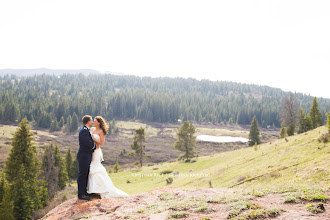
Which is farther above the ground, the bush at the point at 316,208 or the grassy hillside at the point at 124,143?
the bush at the point at 316,208

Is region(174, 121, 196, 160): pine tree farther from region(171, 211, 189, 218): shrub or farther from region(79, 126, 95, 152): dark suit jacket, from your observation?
region(171, 211, 189, 218): shrub

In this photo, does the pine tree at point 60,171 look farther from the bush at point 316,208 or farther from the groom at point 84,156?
the bush at point 316,208

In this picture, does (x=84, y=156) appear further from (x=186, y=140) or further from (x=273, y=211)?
(x=186, y=140)

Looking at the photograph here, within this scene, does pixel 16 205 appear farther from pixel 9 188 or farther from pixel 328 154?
pixel 328 154

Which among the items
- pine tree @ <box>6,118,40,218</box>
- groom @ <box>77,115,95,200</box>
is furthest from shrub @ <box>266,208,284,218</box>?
pine tree @ <box>6,118,40,218</box>

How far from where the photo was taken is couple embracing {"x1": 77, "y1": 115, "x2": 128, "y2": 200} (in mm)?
10477

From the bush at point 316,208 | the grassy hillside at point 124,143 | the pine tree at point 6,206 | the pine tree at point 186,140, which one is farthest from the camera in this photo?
the grassy hillside at point 124,143

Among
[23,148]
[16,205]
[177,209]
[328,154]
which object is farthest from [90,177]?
[16,205]

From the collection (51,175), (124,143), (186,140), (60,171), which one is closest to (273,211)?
(51,175)

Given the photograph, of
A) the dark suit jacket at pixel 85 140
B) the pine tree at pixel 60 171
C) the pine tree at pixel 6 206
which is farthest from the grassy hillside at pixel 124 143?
the dark suit jacket at pixel 85 140

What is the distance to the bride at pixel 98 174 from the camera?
10703 millimetres

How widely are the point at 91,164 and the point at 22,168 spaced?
22541mm

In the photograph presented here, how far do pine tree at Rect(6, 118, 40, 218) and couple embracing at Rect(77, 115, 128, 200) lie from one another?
22.4 m

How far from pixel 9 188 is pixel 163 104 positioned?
14715cm
